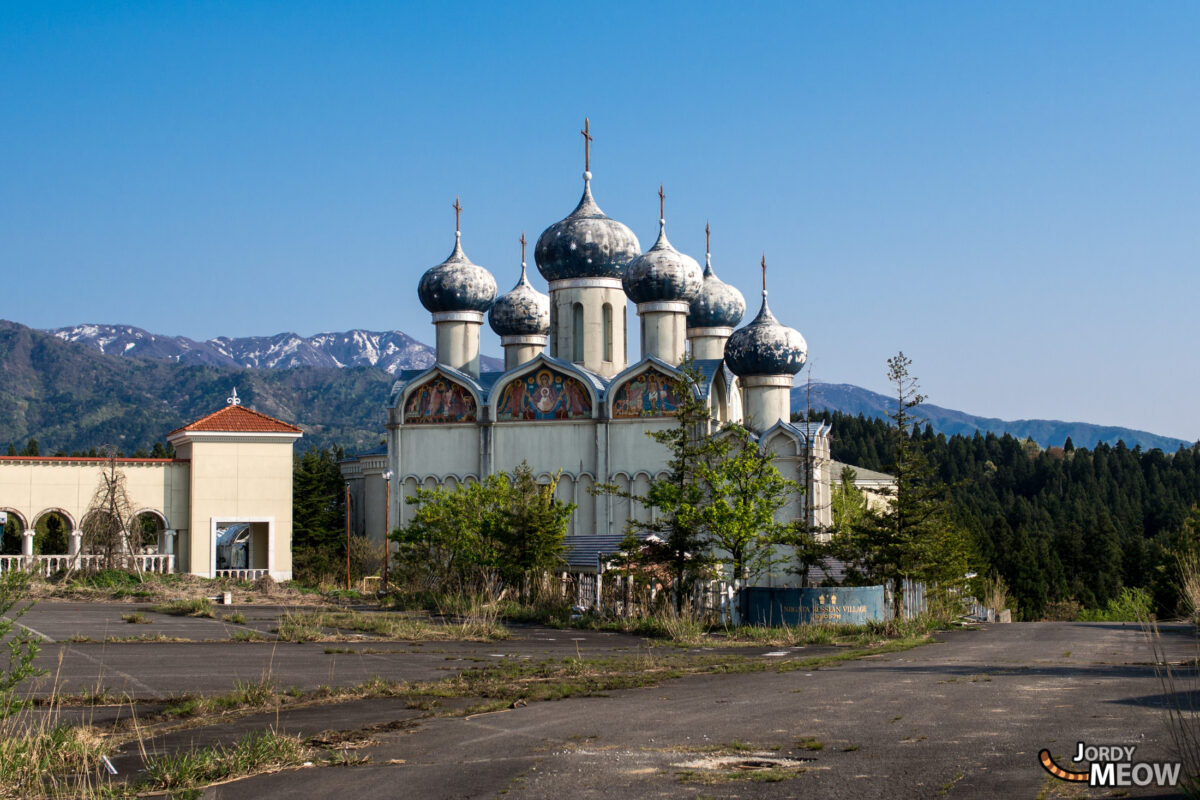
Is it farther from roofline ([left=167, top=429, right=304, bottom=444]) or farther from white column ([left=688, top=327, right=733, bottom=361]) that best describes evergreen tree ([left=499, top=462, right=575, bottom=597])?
white column ([left=688, top=327, right=733, bottom=361])

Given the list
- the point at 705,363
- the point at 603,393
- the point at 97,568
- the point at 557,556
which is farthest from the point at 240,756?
the point at 705,363

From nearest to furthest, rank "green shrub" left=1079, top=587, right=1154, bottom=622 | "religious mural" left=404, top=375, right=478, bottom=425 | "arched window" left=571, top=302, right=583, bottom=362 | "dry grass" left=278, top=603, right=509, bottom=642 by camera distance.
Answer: "green shrub" left=1079, top=587, right=1154, bottom=622 < "dry grass" left=278, top=603, right=509, bottom=642 < "religious mural" left=404, top=375, right=478, bottom=425 < "arched window" left=571, top=302, right=583, bottom=362

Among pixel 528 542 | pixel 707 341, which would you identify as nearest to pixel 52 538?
pixel 707 341

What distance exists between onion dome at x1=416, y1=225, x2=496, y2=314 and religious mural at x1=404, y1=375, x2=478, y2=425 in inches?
164

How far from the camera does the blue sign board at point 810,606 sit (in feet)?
83.9

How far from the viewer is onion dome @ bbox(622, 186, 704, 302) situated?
4531 centimetres

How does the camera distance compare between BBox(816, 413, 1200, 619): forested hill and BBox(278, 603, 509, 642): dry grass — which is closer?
BBox(278, 603, 509, 642): dry grass

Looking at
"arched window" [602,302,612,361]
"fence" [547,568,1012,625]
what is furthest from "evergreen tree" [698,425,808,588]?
"arched window" [602,302,612,361]

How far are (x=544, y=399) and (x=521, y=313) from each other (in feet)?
22.5

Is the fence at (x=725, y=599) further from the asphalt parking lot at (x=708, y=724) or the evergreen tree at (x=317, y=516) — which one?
the evergreen tree at (x=317, y=516)

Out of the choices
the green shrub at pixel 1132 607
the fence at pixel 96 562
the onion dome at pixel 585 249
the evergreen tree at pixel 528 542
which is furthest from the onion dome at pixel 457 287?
the green shrub at pixel 1132 607

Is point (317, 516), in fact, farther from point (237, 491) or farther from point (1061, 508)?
point (1061, 508)

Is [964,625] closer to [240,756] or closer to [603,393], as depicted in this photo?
[603,393]

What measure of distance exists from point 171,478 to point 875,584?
2438 cm
